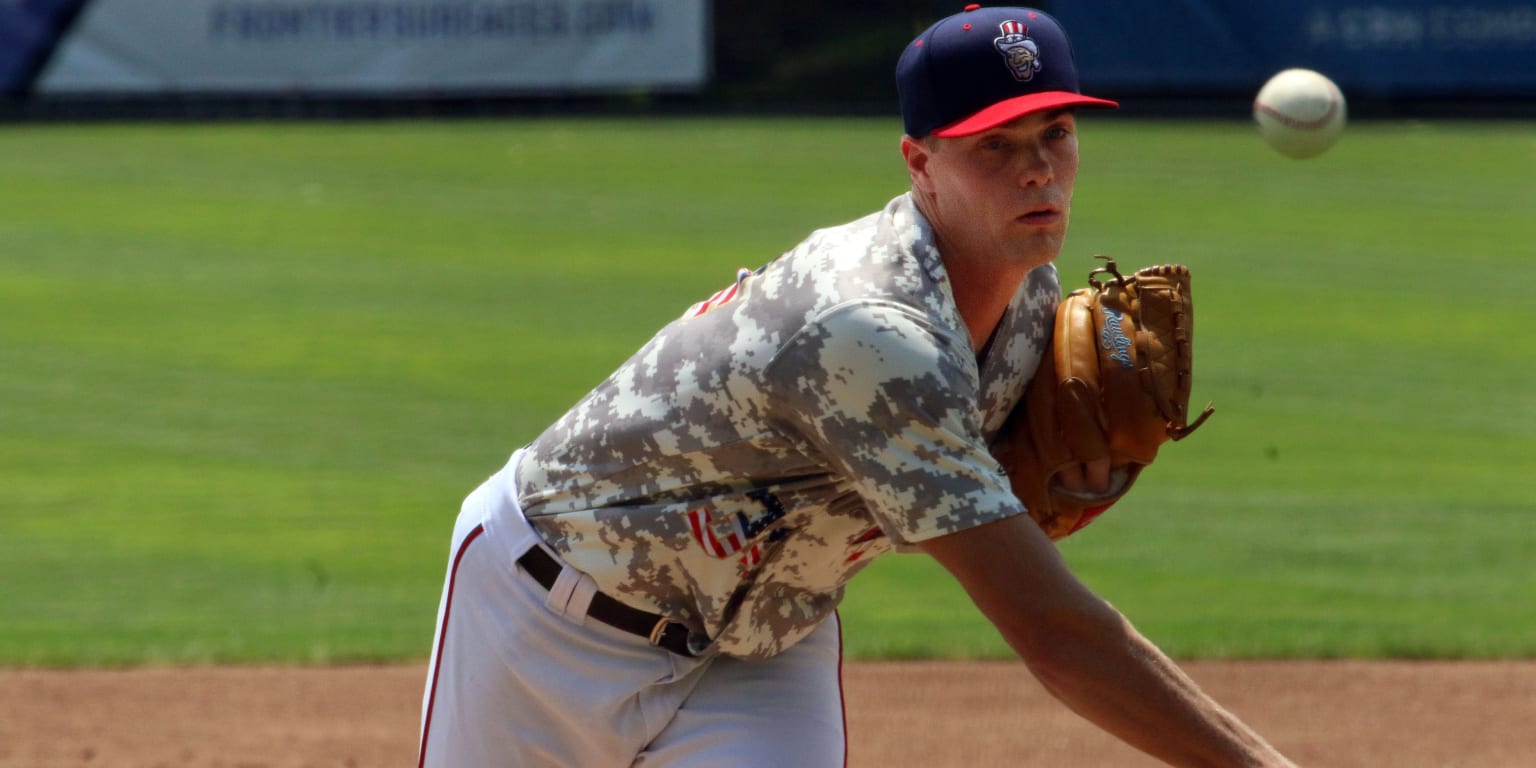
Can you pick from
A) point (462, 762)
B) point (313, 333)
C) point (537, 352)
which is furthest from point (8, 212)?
point (462, 762)

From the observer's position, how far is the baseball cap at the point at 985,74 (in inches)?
107

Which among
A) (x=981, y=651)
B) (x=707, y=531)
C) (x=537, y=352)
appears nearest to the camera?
(x=707, y=531)

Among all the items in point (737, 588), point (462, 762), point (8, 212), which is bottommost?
point (8, 212)

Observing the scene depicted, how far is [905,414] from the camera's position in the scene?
259cm

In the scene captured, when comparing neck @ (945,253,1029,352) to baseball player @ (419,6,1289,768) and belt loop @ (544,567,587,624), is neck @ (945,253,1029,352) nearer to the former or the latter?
baseball player @ (419,6,1289,768)

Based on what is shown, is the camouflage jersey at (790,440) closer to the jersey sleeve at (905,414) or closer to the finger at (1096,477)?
the jersey sleeve at (905,414)

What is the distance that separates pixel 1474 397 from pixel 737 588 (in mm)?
7816

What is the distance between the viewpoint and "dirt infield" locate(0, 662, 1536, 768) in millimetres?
5387

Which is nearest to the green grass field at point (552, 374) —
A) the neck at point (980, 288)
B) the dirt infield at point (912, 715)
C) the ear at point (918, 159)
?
the dirt infield at point (912, 715)

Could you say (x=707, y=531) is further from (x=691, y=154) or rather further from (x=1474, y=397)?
(x=691, y=154)

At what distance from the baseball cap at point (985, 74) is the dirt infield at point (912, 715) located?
9.49ft

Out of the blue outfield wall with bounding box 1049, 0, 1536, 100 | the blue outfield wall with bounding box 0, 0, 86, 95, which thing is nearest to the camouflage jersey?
the blue outfield wall with bounding box 1049, 0, 1536, 100

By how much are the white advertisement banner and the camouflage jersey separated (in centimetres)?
2223

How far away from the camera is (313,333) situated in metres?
11.5
